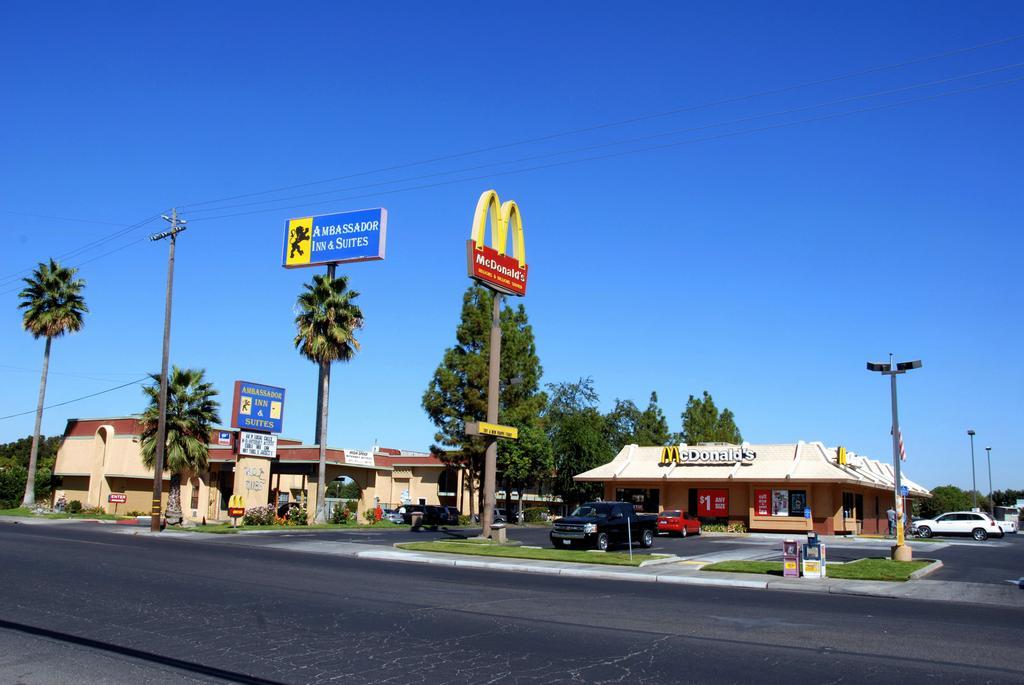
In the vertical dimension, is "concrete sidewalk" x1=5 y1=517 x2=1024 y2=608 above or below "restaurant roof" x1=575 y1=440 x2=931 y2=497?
below

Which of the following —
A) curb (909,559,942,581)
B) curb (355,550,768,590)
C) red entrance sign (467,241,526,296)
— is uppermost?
red entrance sign (467,241,526,296)

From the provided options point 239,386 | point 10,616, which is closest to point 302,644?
point 10,616

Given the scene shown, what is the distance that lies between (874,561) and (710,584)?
793 centimetres

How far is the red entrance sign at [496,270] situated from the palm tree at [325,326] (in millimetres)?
15980

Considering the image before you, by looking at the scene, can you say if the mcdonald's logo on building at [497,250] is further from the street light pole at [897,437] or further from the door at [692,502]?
the door at [692,502]

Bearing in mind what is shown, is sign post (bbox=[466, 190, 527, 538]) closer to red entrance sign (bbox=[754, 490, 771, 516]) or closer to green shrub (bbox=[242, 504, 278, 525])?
green shrub (bbox=[242, 504, 278, 525])

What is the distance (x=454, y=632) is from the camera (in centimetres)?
1099

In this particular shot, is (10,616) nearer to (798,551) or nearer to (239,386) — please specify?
(798,551)

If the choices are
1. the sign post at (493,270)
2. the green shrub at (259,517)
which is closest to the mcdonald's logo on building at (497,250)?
the sign post at (493,270)

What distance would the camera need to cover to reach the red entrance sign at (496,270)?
31.5 meters

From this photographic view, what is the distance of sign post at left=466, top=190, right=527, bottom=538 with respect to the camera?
1246 inches

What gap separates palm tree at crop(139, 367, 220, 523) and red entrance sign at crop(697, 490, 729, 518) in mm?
27486

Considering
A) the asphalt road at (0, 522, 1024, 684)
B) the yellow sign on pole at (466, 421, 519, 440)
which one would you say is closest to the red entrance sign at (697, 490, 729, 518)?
the yellow sign on pole at (466, 421, 519, 440)

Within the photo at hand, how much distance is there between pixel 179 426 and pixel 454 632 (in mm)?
35923
